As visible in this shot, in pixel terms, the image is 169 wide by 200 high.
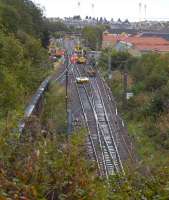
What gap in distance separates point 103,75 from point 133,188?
34.9 metres

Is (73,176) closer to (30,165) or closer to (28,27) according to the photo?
(30,165)

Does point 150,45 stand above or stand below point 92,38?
above

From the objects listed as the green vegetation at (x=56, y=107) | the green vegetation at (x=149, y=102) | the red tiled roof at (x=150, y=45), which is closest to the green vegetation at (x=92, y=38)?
the red tiled roof at (x=150, y=45)

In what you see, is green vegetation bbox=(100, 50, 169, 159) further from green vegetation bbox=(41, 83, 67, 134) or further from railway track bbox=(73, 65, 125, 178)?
green vegetation bbox=(41, 83, 67, 134)

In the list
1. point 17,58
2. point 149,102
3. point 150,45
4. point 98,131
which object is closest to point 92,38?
point 150,45

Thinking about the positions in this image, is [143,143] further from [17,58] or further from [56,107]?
[17,58]

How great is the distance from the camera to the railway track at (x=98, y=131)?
14.7m

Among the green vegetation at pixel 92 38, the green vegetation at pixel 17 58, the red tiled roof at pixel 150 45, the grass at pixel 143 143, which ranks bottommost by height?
the green vegetation at pixel 92 38

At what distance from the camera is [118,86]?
31391 millimetres

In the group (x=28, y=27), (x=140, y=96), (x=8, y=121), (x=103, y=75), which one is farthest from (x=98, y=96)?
(x=8, y=121)

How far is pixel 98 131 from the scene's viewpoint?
63.9ft

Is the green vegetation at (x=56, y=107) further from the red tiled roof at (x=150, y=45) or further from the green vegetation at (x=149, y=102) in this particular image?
the red tiled roof at (x=150, y=45)

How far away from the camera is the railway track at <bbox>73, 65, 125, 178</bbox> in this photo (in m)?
14.7

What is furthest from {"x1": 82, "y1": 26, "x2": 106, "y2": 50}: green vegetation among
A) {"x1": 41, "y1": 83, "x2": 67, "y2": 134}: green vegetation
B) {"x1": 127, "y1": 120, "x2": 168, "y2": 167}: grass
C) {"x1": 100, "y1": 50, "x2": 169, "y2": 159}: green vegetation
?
{"x1": 127, "y1": 120, "x2": 168, "y2": 167}: grass
